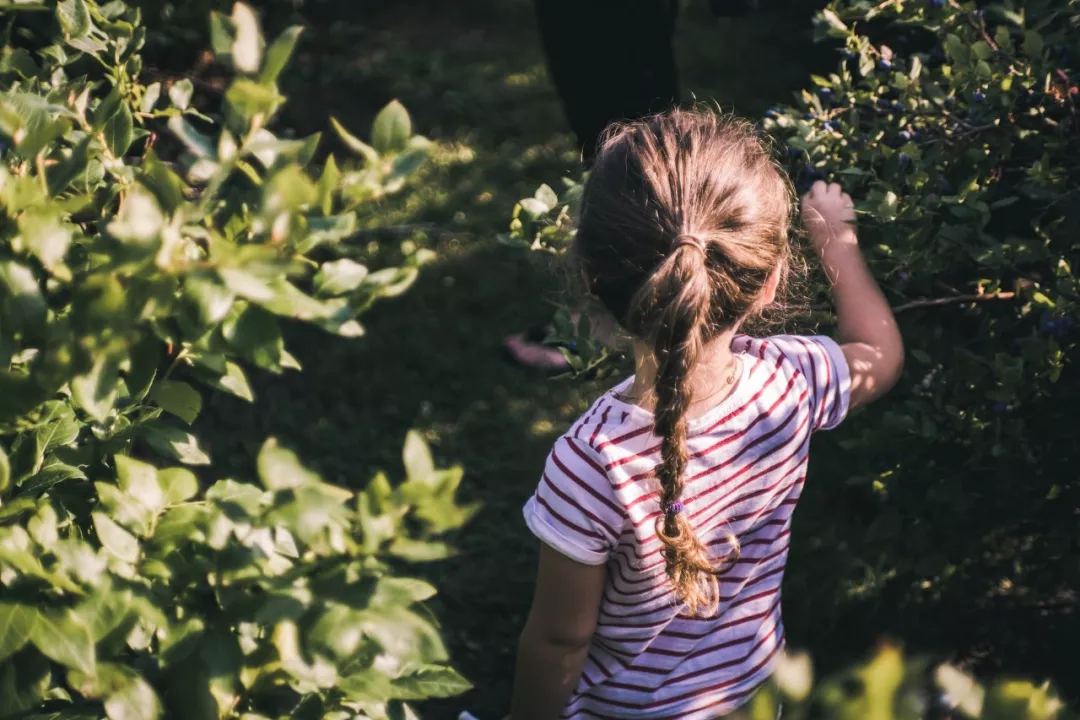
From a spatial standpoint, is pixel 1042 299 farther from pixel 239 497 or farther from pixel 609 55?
pixel 609 55

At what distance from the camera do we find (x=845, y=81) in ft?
7.31

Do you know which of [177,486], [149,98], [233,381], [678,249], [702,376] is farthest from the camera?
→ [149,98]

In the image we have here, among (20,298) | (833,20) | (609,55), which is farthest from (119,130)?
(609,55)

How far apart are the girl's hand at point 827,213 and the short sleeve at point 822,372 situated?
226mm

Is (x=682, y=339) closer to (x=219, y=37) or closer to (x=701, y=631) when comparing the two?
(x=701, y=631)

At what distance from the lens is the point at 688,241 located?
1.42 metres

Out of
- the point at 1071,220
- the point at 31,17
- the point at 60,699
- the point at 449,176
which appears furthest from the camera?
the point at 449,176

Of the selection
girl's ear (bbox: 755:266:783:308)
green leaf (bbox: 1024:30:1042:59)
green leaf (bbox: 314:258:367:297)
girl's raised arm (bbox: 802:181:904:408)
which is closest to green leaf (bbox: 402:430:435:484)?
green leaf (bbox: 314:258:367:297)

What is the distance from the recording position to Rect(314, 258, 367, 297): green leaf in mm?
1073

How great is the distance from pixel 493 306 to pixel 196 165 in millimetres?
3652

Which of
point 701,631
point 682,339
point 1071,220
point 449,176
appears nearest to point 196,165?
point 682,339

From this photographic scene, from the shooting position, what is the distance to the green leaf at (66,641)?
92cm

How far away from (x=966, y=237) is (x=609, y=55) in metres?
2.07

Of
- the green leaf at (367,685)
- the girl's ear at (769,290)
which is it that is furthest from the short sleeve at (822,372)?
the green leaf at (367,685)
